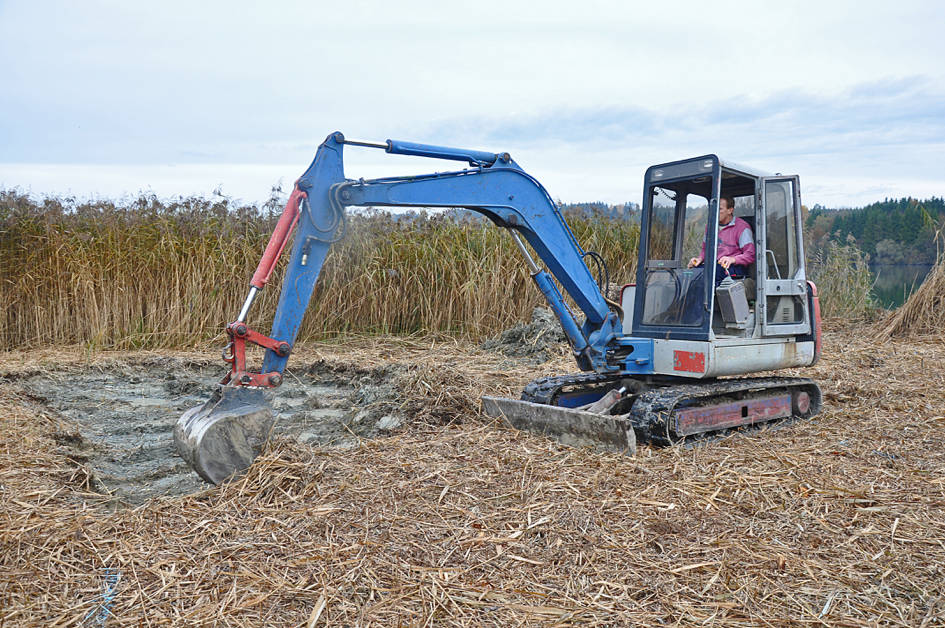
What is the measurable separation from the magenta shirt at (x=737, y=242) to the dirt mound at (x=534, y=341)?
9.72 feet

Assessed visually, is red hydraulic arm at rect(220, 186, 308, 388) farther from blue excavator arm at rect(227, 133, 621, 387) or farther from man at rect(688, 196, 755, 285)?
man at rect(688, 196, 755, 285)

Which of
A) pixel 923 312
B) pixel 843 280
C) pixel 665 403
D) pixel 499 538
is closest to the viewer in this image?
pixel 499 538

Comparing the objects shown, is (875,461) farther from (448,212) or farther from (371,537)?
(448,212)

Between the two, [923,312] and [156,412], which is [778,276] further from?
[923,312]

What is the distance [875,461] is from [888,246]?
8939mm

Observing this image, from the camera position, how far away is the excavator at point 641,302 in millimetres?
4234

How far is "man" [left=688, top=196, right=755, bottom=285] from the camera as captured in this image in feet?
17.3

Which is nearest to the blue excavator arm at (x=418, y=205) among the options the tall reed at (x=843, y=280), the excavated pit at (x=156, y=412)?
the excavated pit at (x=156, y=412)

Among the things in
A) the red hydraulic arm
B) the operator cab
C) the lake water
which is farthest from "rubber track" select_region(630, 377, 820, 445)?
the lake water

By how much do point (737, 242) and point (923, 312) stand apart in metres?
6.55

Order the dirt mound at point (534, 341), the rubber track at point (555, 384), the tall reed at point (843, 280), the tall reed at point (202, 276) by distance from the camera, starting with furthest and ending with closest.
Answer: the tall reed at point (843, 280), the tall reed at point (202, 276), the dirt mound at point (534, 341), the rubber track at point (555, 384)

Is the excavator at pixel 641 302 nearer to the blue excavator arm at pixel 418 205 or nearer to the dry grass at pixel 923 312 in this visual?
the blue excavator arm at pixel 418 205

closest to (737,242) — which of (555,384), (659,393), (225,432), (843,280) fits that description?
(659,393)

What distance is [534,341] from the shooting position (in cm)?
834
